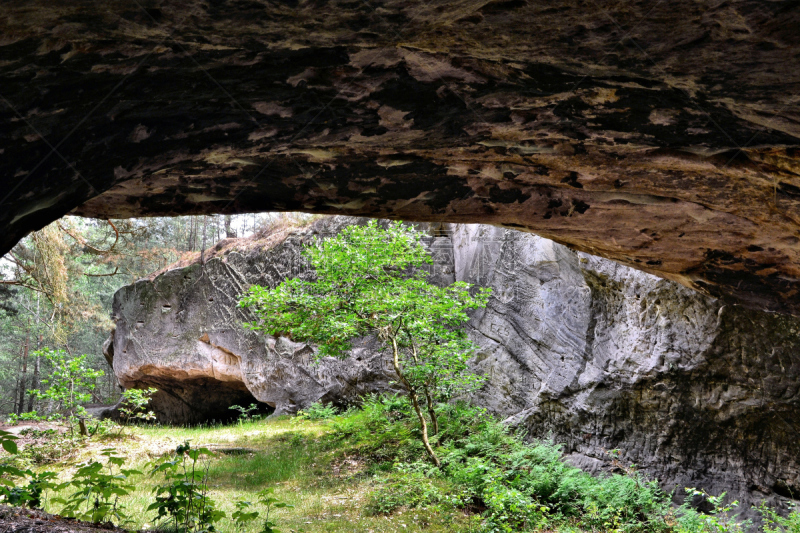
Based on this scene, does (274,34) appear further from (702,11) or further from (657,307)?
(657,307)

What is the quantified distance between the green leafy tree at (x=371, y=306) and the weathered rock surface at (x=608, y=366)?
6.99 feet

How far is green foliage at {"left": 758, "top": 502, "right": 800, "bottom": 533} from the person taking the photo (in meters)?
6.33

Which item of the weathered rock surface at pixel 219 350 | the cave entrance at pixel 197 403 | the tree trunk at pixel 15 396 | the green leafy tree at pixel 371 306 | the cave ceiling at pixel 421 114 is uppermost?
the cave ceiling at pixel 421 114

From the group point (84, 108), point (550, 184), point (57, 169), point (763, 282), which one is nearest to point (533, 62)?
point (550, 184)

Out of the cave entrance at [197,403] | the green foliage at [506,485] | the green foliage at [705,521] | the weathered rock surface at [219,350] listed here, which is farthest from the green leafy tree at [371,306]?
the cave entrance at [197,403]

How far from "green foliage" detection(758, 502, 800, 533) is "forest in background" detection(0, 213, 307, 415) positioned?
41.6 ft

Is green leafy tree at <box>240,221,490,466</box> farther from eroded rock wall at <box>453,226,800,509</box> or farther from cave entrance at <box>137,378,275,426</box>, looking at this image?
cave entrance at <box>137,378,275,426</box>

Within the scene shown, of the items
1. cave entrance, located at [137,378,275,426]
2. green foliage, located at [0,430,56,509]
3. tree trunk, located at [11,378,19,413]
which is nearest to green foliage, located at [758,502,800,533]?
green foliage, located at [0,430,56,509]

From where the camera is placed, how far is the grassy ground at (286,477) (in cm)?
686

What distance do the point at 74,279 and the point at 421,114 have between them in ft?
62.8

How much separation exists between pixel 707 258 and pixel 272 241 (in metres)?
14.8

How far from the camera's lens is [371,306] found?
905 centimetres

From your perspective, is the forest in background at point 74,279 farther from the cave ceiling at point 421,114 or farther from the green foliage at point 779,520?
the green foliage at point 779,520

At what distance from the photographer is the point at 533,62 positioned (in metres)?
2.89
